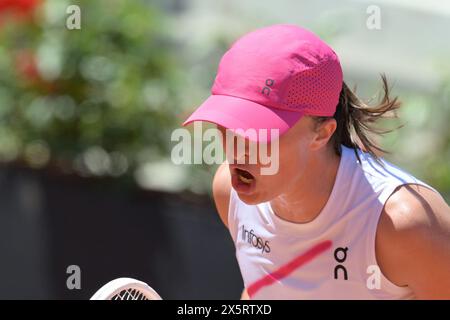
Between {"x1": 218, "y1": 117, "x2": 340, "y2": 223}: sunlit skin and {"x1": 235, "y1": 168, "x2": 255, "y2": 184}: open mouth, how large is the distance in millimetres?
12

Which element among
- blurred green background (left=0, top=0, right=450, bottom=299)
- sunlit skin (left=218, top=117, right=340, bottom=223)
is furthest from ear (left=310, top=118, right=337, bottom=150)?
blurred green background (left=0, top=0, right=450, bottom=299)

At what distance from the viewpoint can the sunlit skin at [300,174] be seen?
249cm

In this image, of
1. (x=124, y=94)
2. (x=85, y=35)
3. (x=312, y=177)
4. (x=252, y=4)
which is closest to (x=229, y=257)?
(x=124, y=94)

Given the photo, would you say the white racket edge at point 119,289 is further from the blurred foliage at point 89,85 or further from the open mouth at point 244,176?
the blurred foliage at point 89,85

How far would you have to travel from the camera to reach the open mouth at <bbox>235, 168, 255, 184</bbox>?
2506 mm

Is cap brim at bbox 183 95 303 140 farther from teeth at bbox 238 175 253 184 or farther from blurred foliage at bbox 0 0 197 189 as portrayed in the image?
blurred foliage at bbox 0 0 197 189

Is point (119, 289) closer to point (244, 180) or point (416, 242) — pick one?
point (244, 180)

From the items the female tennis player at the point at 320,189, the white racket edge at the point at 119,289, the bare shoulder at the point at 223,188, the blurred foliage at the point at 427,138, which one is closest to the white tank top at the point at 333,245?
the female tennis player at the point at 320,189

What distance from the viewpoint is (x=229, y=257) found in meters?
4.96

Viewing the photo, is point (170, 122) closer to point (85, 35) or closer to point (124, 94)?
point (124, 94)

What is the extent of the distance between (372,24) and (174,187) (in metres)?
1.33

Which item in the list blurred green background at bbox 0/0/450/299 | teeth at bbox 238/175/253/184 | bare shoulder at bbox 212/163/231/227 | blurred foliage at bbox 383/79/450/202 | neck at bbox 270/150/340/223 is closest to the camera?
teeth at bbox 238/175/253/184

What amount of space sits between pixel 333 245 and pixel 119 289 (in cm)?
59
